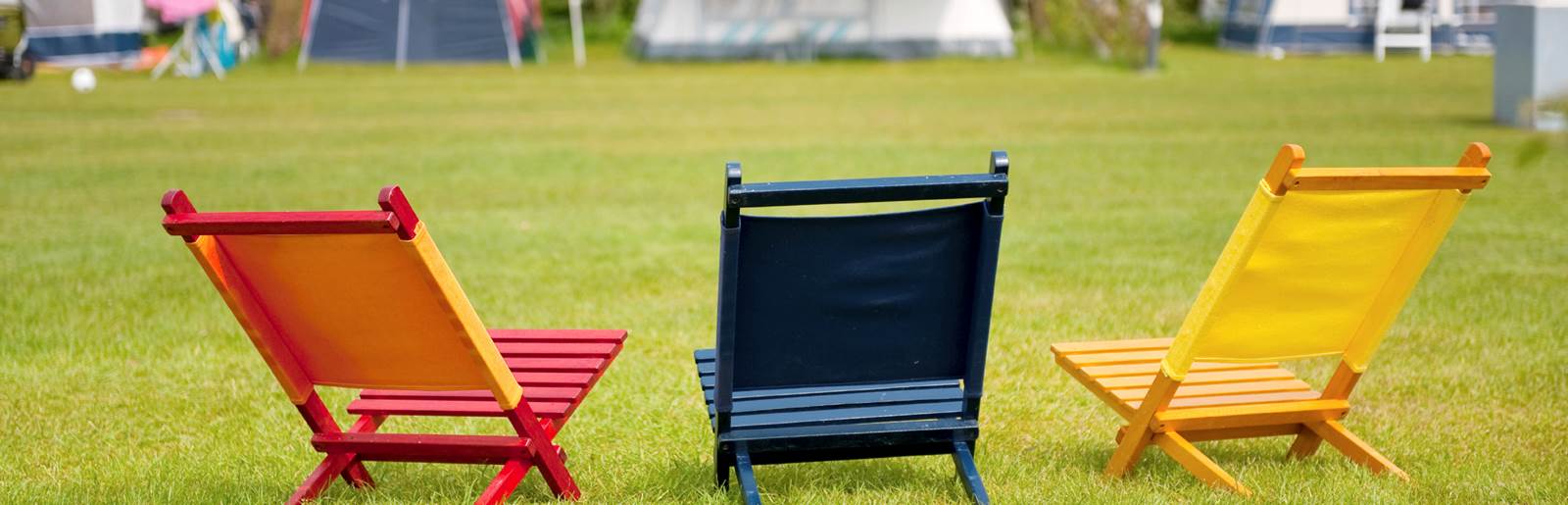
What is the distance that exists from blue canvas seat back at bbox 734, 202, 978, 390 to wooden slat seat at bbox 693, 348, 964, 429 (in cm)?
9

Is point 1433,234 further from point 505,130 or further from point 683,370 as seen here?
point 505,130

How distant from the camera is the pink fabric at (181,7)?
22.4 meters

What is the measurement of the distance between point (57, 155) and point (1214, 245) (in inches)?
384

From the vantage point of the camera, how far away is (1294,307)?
3.59 m

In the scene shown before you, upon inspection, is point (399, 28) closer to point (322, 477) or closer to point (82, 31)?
point (82, 31)

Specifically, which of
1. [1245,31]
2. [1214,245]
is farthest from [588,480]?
[1245,31]

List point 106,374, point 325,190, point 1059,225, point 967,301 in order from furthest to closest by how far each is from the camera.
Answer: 1. point 325,190
2. point 1059,225
3. point 106,374
4. point 967,301

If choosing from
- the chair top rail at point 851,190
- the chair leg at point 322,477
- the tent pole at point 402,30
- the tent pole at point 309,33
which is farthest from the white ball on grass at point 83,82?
the chair top rail at point 851,190

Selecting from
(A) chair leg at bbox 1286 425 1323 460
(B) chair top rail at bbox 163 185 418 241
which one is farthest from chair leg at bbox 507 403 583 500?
(A) chair leg at bbox 1286 425 1323 460

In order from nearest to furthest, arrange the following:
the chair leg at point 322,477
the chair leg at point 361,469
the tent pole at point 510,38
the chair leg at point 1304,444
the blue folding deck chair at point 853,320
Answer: the blue folding deck chair at point 853,320
the chair leg at point 322,477
the chair leg at point 361,469
the chair leg at point 1304,444
the tent pole at point 510,38

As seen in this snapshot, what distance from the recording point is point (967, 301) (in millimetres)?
3469

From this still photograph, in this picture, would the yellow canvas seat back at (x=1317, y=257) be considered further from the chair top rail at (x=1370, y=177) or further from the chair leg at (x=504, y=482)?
the chair leg at (x=504, y=482)

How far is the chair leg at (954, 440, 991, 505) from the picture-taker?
355 centimetres

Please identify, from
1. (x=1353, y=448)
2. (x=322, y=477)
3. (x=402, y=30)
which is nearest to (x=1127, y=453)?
(x=1353, y=448)
